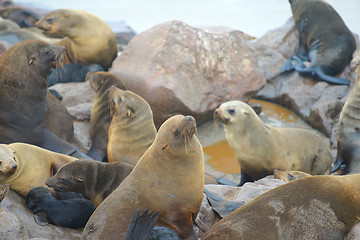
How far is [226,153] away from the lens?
621 centimetres

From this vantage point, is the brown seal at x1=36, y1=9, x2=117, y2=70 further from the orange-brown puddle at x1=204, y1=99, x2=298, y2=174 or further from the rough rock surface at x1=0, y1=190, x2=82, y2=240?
the rough rock surface at x1=0, y1=190, x2=82, y2=240

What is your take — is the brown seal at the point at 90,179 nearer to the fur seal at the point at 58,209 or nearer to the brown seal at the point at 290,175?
the fur seal at the point at 58,209

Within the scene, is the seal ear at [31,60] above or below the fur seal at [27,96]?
above

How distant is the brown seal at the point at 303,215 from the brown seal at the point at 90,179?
1.09 metres

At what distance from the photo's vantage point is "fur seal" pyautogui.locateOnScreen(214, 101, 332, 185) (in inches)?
181

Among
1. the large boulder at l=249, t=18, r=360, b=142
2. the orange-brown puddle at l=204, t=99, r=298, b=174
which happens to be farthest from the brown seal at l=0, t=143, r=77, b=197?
the large boulder at l=249, t=18, r=360, b=142

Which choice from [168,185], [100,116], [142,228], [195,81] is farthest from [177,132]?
[195,81]

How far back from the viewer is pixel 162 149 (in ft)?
9.35

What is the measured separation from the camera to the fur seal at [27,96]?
4.22 meters

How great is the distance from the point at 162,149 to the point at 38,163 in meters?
1.19

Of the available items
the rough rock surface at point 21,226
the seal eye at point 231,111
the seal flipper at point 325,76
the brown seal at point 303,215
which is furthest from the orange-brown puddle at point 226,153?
the brown seal at point 303,215

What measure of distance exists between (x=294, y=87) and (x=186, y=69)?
2491mm

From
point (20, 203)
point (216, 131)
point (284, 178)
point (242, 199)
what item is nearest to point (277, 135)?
point (284, 178)

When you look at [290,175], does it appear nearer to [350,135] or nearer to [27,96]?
[350,135]
